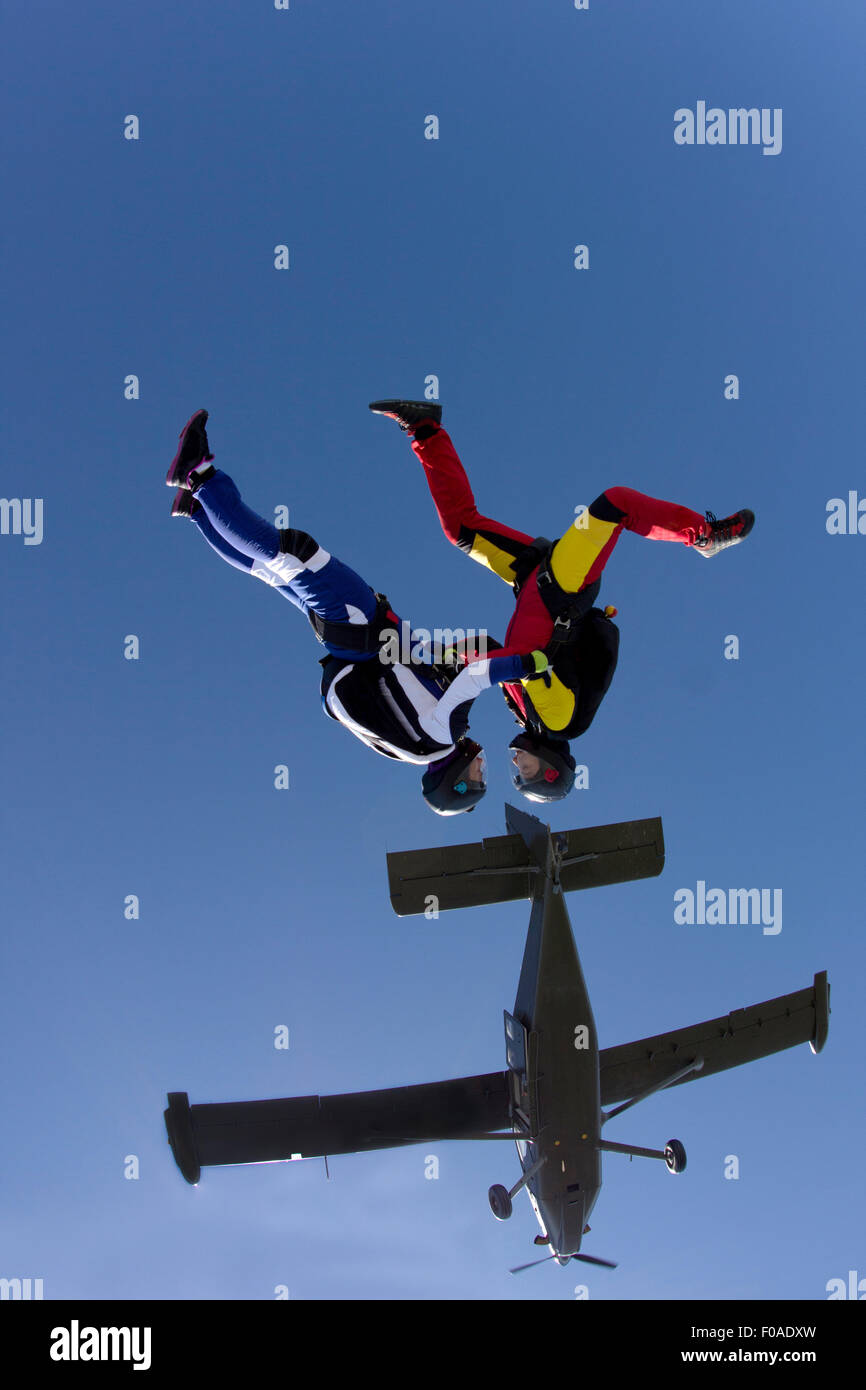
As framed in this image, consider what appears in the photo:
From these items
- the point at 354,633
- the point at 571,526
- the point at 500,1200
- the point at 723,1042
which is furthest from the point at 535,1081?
the point at 571,526

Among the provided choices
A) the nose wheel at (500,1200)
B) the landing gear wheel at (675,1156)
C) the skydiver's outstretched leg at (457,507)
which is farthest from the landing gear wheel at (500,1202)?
the skydiver's outstretched leg at (457,507)

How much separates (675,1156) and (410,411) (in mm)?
11361

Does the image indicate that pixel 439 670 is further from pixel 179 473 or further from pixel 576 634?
pixel 179 473

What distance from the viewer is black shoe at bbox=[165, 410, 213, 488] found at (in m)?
7.14

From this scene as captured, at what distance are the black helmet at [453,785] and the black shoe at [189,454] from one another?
370 cm

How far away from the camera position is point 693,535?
305 inches

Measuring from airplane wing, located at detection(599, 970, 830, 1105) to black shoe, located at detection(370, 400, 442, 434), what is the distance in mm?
11836

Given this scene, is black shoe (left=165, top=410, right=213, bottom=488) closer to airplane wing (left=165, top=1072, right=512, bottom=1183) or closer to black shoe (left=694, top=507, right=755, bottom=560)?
black shoe (left=694, top=507, right=755, bottom=560)

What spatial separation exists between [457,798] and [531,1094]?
21.5 feet

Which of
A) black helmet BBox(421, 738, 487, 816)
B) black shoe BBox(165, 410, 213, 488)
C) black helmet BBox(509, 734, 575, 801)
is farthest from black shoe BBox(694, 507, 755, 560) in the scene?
black shoe BBox(165, 410, 213, 488)

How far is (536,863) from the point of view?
13.1m

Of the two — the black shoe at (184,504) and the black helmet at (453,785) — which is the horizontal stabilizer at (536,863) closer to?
the black helmet at (453,785)

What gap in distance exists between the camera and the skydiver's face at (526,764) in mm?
8258

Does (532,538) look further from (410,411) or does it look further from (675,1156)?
(675,1156)
